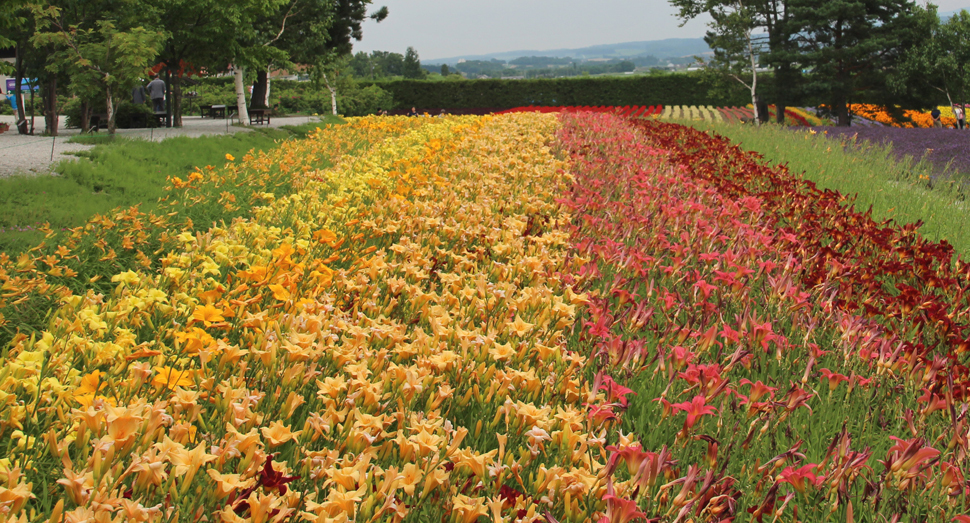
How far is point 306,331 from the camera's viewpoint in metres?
2.13

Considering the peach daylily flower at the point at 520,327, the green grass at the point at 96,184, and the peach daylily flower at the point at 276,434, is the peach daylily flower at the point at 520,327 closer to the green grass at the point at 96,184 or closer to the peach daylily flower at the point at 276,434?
the peach daylily flower at the point at 276,434

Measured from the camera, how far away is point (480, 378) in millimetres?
2064

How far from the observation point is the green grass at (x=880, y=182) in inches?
231

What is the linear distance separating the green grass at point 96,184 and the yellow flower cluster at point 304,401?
3906mm

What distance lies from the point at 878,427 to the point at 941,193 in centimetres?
665

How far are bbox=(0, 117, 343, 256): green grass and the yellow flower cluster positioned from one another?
3.91m

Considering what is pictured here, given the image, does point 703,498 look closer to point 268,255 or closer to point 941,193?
point 268,255

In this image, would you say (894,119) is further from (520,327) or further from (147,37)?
(520,327)

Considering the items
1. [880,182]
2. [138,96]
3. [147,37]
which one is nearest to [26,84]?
[138,96]

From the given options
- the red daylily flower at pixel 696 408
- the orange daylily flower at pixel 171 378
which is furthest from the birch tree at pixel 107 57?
the red daylily flower at pixel 696 408

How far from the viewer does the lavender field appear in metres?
10.0

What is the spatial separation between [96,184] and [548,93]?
30628 mm

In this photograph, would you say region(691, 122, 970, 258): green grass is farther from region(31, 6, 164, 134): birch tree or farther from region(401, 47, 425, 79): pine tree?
region(401, 47, 425, 79): pine tree

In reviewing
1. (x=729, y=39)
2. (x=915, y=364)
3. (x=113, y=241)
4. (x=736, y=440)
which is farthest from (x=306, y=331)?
(x=729, y=39)
